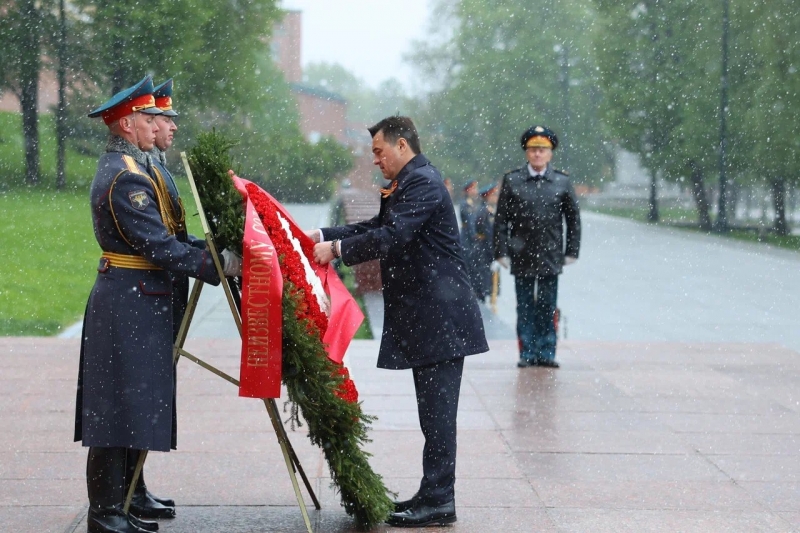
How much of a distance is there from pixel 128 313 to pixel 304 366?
0.72 meters

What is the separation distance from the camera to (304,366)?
4391mm

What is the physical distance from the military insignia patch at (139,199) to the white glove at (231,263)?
36 centimetres

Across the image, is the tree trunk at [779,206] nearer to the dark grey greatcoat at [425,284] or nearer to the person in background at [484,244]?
the person in background at [484,244]

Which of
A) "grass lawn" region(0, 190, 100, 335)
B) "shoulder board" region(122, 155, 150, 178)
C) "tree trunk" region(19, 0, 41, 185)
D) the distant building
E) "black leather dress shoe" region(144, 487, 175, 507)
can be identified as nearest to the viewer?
"shoulder board" region(122, 155, 150, 178)

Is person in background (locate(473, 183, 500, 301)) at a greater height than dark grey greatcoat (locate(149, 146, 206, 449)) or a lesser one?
lesser

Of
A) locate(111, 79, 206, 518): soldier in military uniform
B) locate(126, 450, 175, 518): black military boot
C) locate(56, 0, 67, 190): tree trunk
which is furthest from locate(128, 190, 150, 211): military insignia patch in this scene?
locate(56, 0, 67, 190): tree trunk

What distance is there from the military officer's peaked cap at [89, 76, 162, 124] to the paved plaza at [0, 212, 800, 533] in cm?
171

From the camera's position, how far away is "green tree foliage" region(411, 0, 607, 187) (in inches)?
2297

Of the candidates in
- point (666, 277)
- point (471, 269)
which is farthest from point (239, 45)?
point (471, 269)

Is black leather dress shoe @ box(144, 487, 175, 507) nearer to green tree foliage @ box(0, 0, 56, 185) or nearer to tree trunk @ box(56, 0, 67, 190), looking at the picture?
tree trunk @ box(56, 0, 67, 190)

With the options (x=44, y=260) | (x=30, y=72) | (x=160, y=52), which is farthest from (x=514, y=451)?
(x=30, y=72)

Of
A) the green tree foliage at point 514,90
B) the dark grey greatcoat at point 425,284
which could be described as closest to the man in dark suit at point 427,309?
the dark grey greatcoat at point 425,284

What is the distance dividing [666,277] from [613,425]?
14940mm

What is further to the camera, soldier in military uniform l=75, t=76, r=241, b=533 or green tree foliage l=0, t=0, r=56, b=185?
green tree foliage l=0, t=0, r=56, b=185
